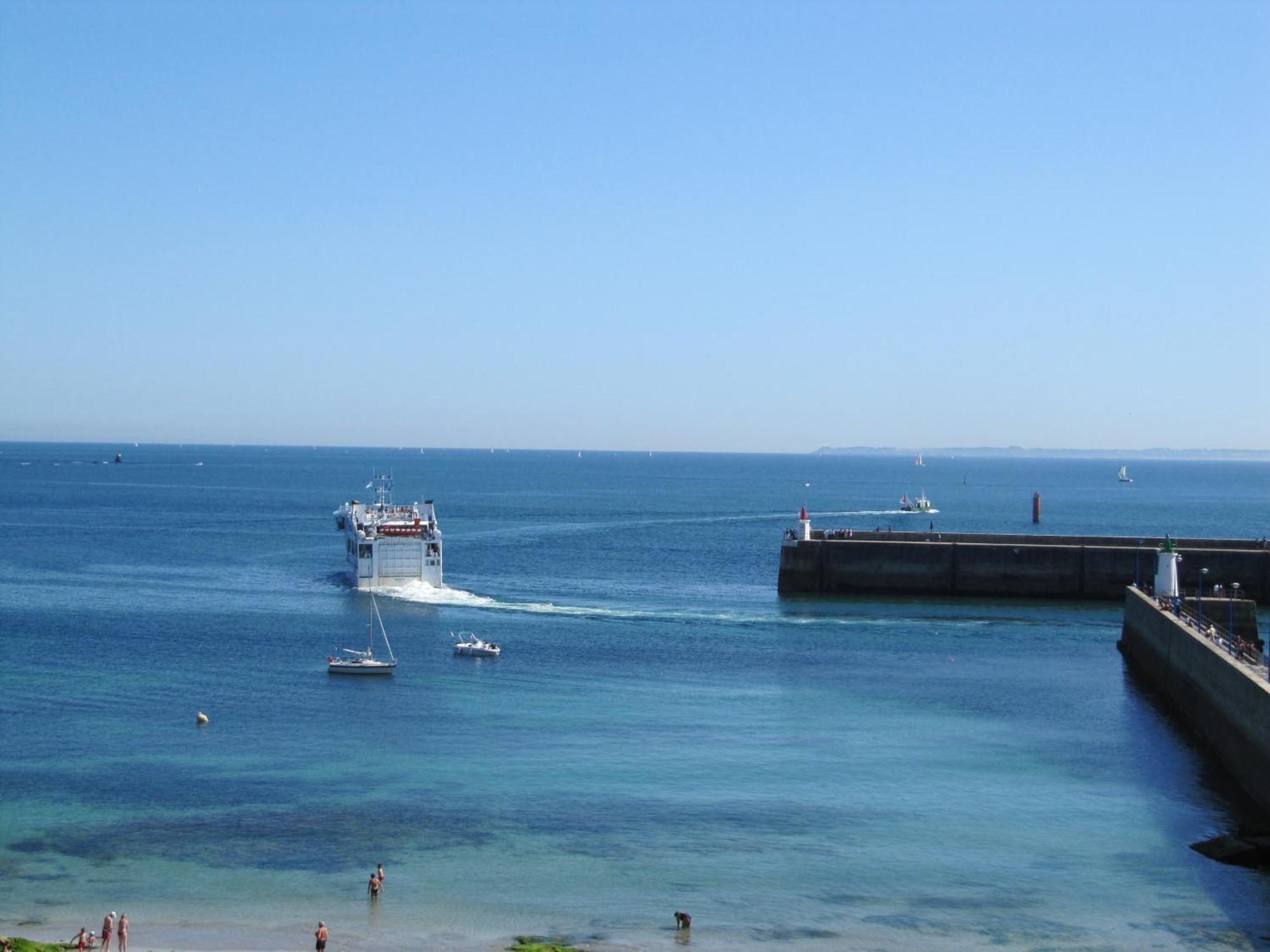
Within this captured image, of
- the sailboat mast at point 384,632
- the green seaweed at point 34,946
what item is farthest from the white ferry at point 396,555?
the green seaweed at point 34,946

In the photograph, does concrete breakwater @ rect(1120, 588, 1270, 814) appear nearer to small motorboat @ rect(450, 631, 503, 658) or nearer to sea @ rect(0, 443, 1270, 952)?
sea @ rect(0, 443, 1270, 952)

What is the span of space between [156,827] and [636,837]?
13.0m

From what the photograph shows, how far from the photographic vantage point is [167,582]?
90.4 m

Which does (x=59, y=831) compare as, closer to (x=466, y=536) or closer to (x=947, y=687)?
(x=947, y=687)

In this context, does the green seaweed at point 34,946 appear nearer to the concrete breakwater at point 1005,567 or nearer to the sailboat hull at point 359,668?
the sailboat hull at point 359,668

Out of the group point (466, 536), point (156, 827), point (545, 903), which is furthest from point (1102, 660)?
point (466, 536)

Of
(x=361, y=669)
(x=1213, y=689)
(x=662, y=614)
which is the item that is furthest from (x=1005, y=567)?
(x=361, y=669)

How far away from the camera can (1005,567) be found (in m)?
85.1

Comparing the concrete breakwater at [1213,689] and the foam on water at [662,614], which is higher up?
the concrete breakwater at [1213,689]

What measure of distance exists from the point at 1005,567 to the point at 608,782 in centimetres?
5018

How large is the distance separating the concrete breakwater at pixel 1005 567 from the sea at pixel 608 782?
310cm

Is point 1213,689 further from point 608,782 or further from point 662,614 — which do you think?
point 662,614

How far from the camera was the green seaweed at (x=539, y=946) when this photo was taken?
2841 cm

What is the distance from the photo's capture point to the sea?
3108 cm
